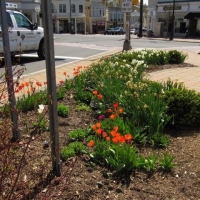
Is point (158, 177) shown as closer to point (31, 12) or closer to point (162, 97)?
point (162, 97)

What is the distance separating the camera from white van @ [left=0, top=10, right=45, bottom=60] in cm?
1129

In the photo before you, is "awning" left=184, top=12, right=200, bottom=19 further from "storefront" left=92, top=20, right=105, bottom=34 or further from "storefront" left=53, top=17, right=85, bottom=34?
"storefront" left=92, top=20, right=105, bottom=34

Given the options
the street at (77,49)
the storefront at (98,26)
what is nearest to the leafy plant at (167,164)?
the street at (77,49)

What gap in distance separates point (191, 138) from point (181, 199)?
4.44 ft

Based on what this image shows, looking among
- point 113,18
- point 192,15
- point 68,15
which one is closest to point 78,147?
point 192,15

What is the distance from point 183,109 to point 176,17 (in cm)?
4458

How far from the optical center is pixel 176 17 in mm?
45750

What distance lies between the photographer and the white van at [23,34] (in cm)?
1129

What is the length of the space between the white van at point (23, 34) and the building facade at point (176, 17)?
32.1m

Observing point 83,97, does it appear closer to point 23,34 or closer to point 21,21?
point 23,34

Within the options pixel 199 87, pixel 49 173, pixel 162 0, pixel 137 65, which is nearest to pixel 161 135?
pixel 49 173

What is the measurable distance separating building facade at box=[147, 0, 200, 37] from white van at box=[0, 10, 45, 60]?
32.1m

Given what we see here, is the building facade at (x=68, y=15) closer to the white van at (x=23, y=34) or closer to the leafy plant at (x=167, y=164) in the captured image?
the white van at (x=23, y=34)

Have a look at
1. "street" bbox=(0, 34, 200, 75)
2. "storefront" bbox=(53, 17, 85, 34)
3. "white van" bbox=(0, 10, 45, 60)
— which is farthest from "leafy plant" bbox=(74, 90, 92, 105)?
"storefront" bbox=(53, 17, 85, 34)
